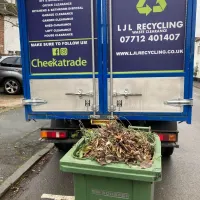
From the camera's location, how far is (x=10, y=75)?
12312mm

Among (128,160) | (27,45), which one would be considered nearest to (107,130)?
(128,160)

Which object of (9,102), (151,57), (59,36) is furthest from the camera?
(9,102)

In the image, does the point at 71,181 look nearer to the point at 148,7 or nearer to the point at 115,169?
the point at 115,169

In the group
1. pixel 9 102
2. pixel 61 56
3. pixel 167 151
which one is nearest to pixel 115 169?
pixel 61 56

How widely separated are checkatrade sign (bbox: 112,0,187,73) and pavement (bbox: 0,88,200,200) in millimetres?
1825

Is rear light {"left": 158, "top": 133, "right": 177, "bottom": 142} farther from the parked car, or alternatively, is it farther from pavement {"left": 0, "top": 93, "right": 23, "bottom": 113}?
the parked car

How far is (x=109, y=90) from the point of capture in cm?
389

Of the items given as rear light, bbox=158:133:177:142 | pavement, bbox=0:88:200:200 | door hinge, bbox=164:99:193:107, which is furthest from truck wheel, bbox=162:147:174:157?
door hinge, bbox=164:99:193:107

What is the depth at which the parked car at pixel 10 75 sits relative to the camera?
12.3 metres

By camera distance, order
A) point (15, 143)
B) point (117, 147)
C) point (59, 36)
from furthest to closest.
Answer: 1. point (15, 143)
2. point (59, 36)
3. point (117, 147)

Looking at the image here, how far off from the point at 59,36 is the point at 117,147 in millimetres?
2113

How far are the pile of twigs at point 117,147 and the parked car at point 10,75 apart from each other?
1022 centimetres

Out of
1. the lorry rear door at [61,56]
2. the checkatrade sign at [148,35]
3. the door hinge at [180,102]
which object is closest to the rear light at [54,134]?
the lorry rear door at [61,56]

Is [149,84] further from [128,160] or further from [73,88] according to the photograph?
[128,160]
